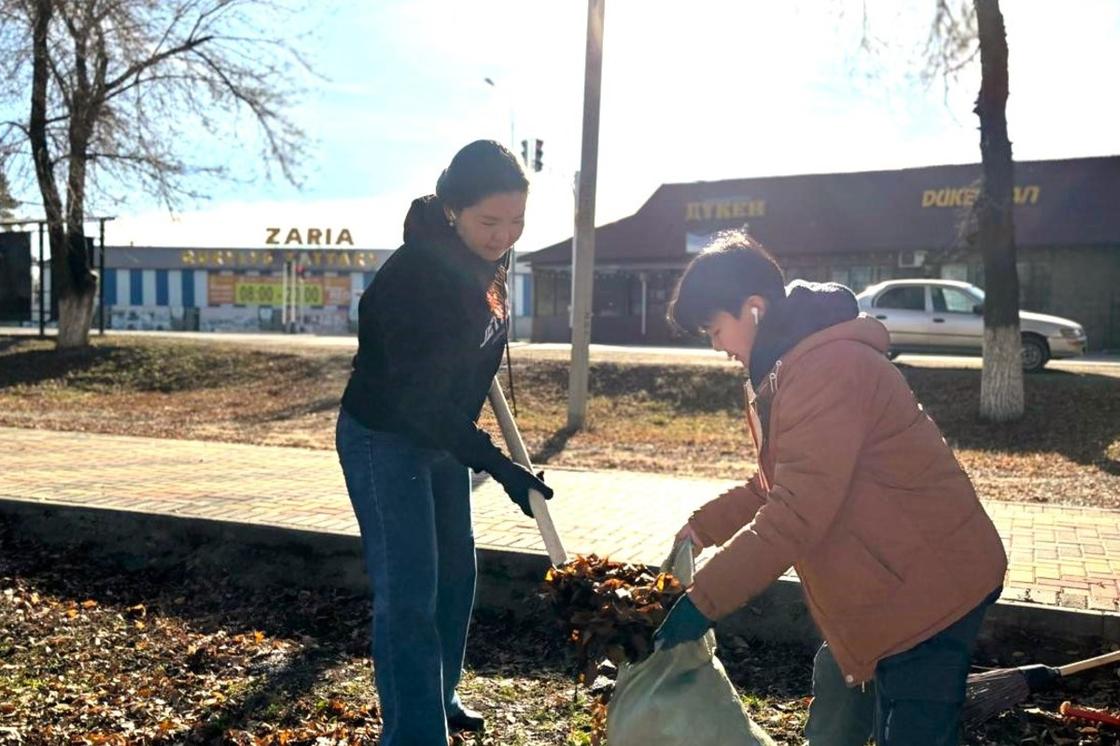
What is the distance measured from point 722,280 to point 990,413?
33.7 feet

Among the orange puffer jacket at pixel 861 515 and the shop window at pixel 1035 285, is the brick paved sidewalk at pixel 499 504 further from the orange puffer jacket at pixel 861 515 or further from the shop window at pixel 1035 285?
the shop window at pixel 1035 285

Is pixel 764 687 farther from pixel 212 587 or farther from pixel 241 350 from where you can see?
pixel 241 350

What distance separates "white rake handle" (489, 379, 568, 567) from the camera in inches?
110

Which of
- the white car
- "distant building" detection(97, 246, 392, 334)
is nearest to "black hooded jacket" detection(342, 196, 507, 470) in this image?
the white car

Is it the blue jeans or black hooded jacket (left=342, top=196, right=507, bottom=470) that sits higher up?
black hooded jacket (left=342, top=196, right=507, bottom=470)

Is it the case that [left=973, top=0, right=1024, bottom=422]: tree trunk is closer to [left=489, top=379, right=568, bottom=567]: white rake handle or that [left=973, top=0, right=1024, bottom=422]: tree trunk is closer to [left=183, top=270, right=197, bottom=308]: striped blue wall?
[left=489, top=379, right=568, bottom=567]: white rake handle

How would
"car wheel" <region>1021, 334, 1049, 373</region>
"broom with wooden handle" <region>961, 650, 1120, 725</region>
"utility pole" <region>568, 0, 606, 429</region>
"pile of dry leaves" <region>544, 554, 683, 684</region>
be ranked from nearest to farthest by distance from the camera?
"pile of dry leaves" <region>544, 554, 683, 684</region>
"broom with wooden handle" <region>961, 650, 1120, 725</region>
"utility pole" <region>568, 0, 606, 429</region>
"car wheel" <region>1021, 334, 1049, 373</region>

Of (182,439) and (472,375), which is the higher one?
(472,375)

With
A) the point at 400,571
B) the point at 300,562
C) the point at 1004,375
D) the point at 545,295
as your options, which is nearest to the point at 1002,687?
the point at 400,571

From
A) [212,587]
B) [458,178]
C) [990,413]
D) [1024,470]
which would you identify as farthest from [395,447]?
[990,413]

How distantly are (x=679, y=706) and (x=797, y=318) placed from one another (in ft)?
2.96

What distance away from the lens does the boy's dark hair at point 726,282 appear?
2.24m

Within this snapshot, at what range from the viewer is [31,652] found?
4125 millimetres

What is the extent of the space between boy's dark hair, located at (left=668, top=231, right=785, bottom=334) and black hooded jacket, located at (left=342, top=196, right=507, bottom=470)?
2.36 ft
